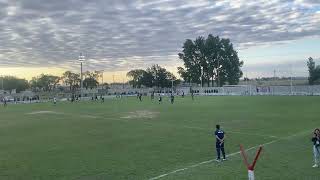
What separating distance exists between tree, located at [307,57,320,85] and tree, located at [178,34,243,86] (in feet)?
74.0

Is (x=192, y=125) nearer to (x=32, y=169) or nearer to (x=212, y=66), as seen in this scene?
(x=32, y=169)

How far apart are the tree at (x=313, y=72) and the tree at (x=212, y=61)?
2255cm

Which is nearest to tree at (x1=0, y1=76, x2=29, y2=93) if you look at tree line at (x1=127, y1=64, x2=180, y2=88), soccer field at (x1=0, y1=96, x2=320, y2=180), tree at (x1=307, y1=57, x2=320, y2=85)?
tree line at (x1=127, y1=64, x2=180, y2=88)

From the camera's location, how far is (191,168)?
1728 cm

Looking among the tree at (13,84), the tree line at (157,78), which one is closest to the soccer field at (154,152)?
the tree line at (157,78)

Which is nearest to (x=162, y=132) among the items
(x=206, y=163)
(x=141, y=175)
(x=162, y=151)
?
(x=162, y=151)

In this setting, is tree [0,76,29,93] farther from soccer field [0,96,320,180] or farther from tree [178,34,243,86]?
soccer field [0,96,320,180]

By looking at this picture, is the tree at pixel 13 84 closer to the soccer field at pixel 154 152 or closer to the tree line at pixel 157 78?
the tree line at pixel 157 78

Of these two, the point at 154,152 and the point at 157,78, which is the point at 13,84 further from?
the point at 154,152

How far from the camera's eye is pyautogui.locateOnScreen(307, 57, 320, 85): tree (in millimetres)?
137625

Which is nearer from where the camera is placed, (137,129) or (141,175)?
(141,175)

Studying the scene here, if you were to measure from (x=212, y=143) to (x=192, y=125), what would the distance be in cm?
1046

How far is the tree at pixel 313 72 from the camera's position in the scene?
137625 millimetres

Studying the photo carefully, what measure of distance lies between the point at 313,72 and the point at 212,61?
3211 centimetres
